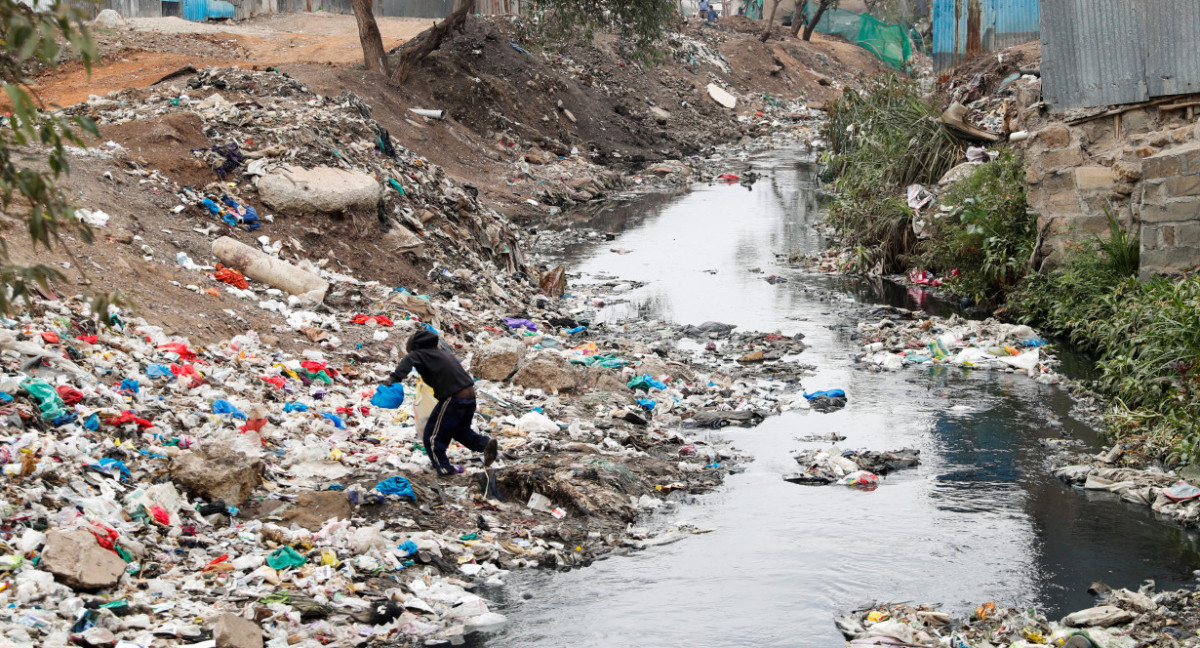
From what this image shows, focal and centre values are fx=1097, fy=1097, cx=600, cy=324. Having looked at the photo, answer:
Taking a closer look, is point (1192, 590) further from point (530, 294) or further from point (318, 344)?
point (530, 294)

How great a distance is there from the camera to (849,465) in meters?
7.64

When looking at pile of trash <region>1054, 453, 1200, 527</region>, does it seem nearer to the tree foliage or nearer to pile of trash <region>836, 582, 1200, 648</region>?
pile of trash <region>836, 582, 1200, 648</region>

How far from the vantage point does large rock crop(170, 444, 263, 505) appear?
20.1 ft

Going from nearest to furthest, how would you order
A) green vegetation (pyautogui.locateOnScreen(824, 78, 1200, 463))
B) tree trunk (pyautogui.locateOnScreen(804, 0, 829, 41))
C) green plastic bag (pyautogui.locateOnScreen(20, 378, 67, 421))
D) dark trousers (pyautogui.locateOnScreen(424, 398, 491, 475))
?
green plastic bag (pyautogui.locateOnScreen(20, 378, 67, 421)) → dark trousers (pyautogui.locateOnScreen(424, 398, 491, 475)) → green vegetation (pyautogui.locateOnScreen(824, 78, 1200, 463)) → tree trunk (pyautogui.locateOnScreen(804, 0, 829, 41))

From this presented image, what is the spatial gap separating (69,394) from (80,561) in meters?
1.80

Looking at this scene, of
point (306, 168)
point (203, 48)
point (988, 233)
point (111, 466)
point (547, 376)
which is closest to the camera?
point (111, 466)

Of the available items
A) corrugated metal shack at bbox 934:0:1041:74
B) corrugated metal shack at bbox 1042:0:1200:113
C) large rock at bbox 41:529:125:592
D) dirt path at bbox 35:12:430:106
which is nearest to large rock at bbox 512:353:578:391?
large rock at bbox 41:529:125:592

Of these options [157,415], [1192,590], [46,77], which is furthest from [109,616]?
[46,77]

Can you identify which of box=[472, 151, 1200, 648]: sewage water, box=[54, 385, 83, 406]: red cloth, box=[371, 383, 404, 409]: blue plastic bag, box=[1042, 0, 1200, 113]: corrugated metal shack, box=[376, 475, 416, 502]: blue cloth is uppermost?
box=[1042, 0, 1200, 113]: corrugated metal shack

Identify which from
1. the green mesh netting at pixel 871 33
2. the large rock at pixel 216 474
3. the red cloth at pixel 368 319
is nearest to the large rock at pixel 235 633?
the large rock at pixel 216 474

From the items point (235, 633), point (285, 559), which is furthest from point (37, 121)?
point (285, 559)

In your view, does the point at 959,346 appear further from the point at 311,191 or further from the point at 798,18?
the point at 798,18

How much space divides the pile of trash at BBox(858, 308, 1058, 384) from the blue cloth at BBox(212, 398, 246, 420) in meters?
5.85

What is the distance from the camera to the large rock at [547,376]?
9320mm
